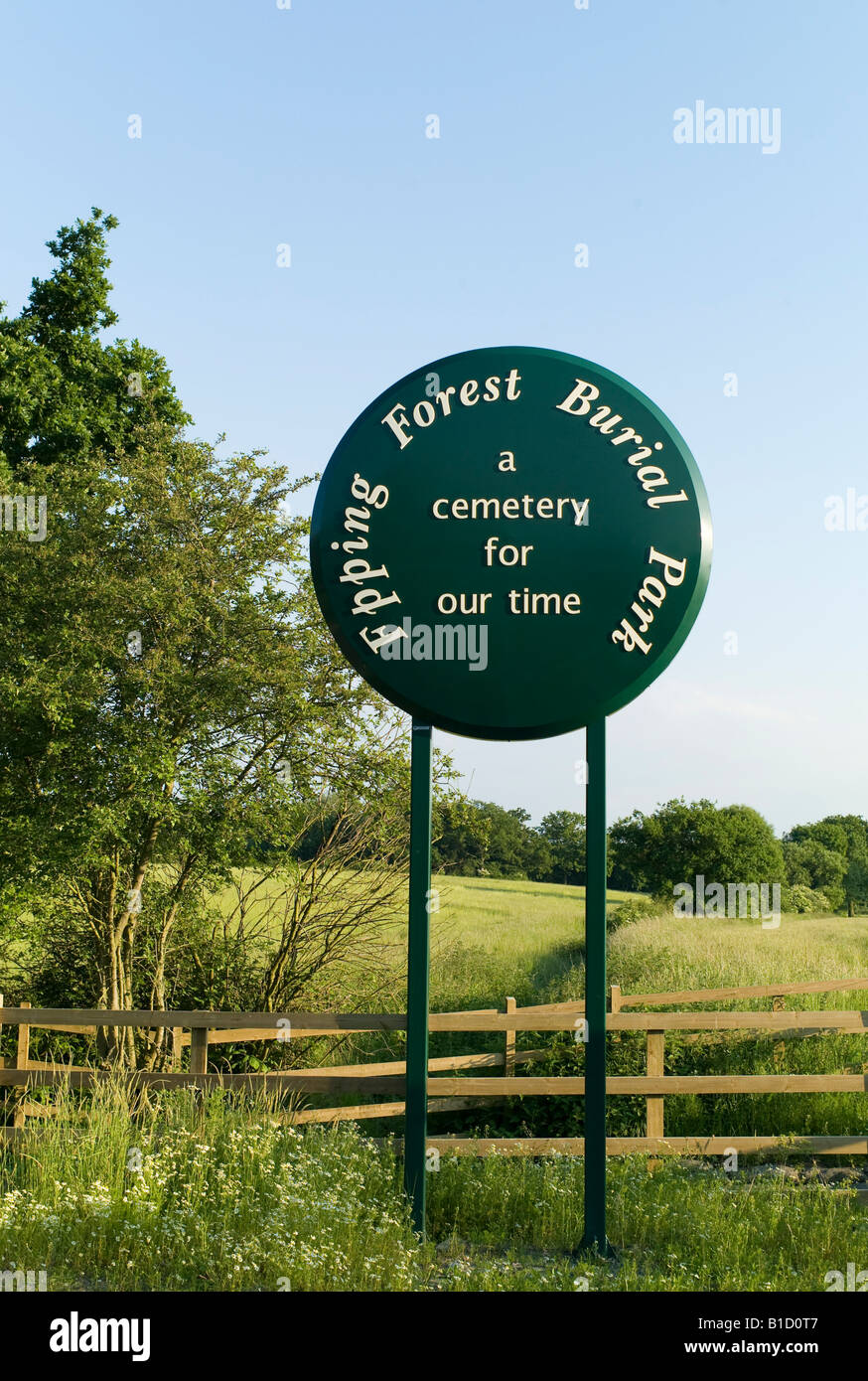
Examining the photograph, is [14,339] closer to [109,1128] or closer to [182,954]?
[182,954]

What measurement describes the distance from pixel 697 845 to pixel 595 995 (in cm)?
3358

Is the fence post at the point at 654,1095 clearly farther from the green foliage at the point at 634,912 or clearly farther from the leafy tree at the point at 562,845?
the leafy tree at the point at 562,845

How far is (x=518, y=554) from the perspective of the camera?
6582 millimetres

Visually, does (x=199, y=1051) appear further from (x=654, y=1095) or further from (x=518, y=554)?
(x=518, y=554)

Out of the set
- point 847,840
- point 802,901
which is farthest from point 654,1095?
point 847,840

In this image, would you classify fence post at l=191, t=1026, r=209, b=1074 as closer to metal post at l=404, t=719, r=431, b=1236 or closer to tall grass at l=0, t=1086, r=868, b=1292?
tall grass at l=0, t=1086, r=868, b=1292

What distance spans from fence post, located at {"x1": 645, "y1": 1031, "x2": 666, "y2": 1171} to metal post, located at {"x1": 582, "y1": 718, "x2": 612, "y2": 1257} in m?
1.91

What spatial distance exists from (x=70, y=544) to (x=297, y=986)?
519 centimetres

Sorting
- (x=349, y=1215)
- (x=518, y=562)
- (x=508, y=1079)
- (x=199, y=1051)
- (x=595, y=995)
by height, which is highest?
(x=518, y=562)

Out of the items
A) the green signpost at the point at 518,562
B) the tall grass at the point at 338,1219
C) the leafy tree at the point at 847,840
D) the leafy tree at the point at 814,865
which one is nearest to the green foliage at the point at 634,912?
the tall grass at the point at 338,1219
